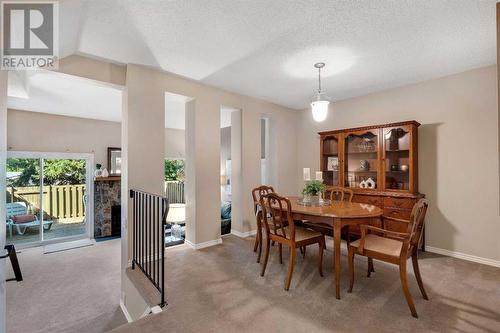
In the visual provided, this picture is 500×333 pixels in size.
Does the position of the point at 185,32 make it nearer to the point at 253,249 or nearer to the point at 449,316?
the point at 253,249

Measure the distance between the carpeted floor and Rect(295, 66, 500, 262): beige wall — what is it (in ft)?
1.37

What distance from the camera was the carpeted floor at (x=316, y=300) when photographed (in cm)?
181

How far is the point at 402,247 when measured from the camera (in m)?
1.96

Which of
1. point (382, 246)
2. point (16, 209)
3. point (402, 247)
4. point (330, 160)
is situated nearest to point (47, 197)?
point (16, 209)

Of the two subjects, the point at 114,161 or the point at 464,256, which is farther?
the point at 114,161

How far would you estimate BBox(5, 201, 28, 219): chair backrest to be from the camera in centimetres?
487

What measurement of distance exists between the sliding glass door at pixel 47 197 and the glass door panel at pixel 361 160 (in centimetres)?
583

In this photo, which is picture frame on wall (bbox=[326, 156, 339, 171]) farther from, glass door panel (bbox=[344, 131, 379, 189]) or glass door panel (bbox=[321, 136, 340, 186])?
glass door panel (bbox=[344, 131, 379, 189])

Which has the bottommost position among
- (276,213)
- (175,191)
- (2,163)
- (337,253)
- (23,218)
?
(23,218)

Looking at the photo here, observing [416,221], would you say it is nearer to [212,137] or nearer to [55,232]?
[212,137]

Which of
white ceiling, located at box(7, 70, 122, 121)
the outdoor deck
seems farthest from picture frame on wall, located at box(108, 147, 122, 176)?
the outdoor deck

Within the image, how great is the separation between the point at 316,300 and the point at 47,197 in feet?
20.1

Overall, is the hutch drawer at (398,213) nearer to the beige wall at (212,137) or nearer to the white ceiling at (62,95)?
the beige wall at (212,137)

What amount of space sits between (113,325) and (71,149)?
174 inches
